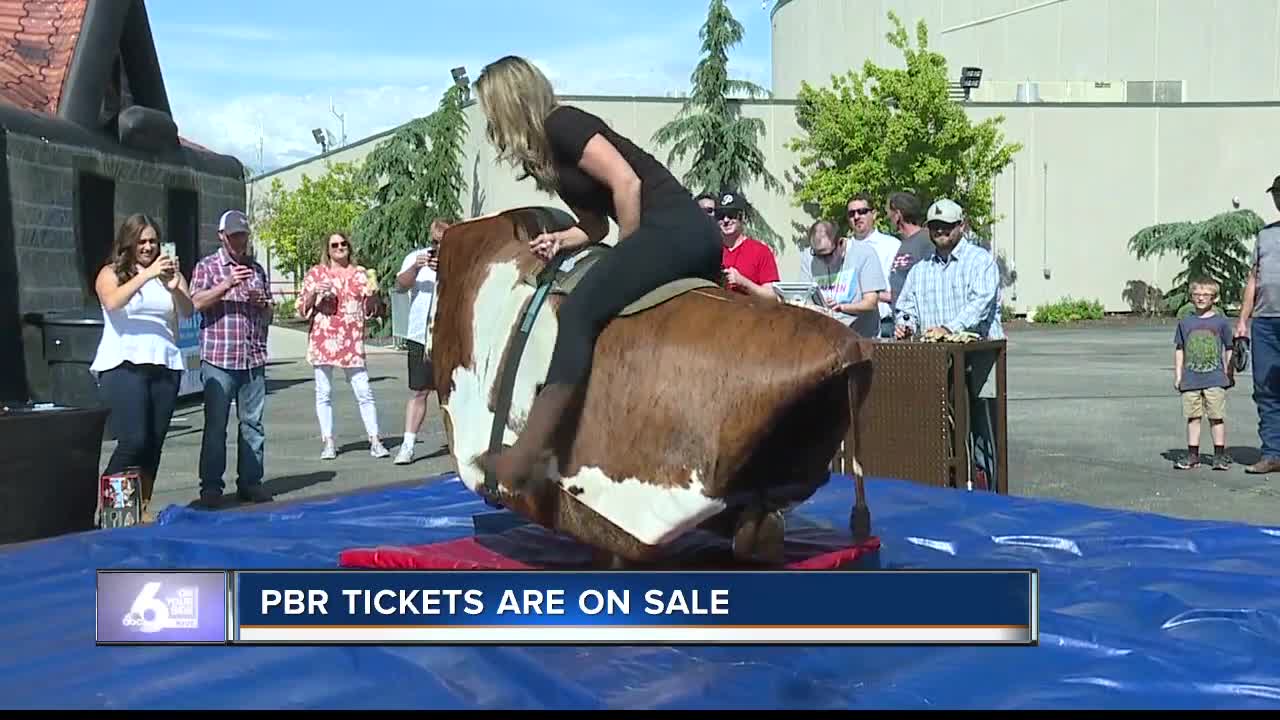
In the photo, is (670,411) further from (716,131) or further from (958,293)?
(716,131)

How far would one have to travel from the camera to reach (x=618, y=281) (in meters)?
4.31

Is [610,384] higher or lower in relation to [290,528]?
higher

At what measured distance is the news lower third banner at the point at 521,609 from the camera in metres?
3.69

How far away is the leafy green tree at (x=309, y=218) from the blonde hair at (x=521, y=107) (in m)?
33.1

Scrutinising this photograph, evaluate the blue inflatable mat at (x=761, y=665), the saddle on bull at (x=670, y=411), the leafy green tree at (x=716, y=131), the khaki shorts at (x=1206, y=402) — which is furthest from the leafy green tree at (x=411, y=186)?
the saddle on bull at (x=670, y=411)

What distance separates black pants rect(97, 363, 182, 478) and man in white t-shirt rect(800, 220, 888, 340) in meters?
3.76

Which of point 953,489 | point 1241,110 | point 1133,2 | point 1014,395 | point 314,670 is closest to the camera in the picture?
point 314,670

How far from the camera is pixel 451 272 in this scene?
502cm

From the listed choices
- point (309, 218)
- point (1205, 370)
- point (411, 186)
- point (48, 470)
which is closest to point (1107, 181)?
point (411, 186)

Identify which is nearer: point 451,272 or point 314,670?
→ point 314,670

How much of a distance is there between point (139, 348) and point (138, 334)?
0.27 feet
